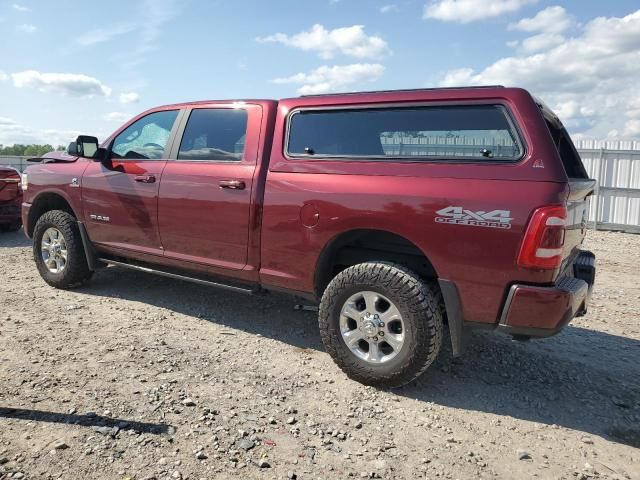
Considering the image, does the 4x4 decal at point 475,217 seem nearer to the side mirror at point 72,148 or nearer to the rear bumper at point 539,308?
the rear bumper at point 539,308

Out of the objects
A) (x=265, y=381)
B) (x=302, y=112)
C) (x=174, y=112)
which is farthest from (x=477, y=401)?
(x=174, y=112)

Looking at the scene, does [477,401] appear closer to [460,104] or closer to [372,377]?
[372,377]

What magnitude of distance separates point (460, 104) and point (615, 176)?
35.5 ft

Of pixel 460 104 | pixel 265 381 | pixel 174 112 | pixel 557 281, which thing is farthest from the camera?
pixel 174 112

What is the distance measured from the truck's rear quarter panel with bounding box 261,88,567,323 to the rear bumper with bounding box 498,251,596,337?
0.21 feet

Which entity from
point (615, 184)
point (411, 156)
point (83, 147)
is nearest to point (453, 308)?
point (411, 156)

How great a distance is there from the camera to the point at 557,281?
9.76 ft

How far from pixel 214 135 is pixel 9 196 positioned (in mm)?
6325

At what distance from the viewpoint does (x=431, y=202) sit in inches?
122

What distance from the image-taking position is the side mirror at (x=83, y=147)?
5.01 meters

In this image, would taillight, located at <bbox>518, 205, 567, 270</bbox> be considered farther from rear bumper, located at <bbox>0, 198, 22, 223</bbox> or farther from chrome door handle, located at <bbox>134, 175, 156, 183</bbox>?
rear bumper, located at <bbox>0, 198, 22, 223</bbox>

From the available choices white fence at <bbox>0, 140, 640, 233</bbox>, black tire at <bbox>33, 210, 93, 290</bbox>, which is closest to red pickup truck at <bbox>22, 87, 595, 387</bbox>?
black tire at <bbox>33, 210, 93, 290</bbox>

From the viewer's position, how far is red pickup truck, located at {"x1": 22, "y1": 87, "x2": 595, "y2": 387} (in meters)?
2.91

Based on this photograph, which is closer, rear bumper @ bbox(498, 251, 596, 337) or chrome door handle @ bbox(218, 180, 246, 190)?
rear bumper @ bbox(498, 251, 596, 337)
